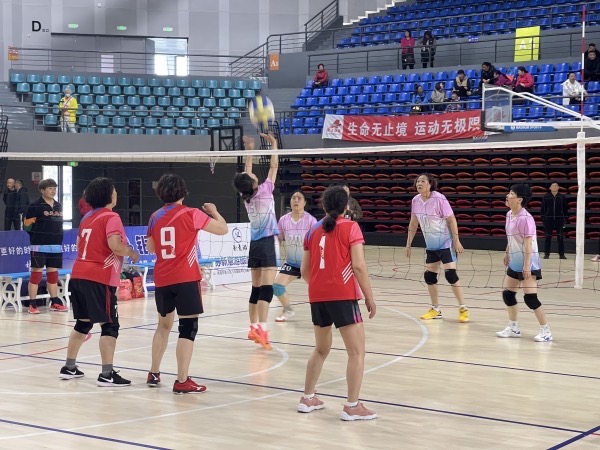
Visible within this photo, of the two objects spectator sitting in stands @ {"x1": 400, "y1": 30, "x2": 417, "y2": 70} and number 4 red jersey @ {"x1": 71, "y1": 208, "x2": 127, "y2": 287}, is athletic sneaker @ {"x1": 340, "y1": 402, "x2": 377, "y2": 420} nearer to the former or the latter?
number 4 red jersey @ {"x1": 71, "y1": 208, "x2": 127, "y2": 287}

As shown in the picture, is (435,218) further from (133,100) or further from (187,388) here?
(133,100)

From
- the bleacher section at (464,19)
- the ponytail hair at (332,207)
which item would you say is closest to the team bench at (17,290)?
the ponytail hair at (332,207)

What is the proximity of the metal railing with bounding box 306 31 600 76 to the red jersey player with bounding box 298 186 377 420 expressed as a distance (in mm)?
18796

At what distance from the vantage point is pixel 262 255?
916 cm

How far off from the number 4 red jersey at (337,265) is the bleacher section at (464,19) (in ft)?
65.2

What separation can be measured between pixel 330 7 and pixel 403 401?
25889mm

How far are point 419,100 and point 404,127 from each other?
1.59m

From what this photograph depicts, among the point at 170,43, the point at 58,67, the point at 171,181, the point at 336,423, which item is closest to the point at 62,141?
the point at 58,67

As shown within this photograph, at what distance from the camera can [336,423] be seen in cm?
620

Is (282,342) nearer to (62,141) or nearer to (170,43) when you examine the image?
(62,141)

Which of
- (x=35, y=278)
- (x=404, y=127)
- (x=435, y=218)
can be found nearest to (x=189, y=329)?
(x=435, y=218)

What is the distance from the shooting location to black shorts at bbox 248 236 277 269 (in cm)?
916

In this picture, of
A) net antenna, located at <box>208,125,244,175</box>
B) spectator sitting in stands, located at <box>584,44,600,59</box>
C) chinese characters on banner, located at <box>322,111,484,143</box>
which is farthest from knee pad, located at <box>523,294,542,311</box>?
spectator sitting in stands, located at <box>584,44,600,59</box>

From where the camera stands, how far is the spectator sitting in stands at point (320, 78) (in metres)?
26.5
